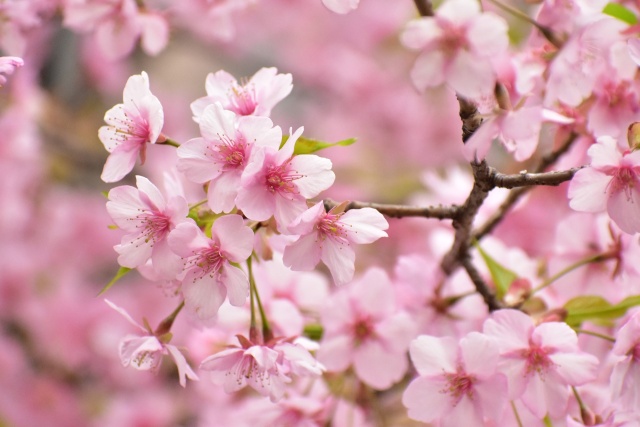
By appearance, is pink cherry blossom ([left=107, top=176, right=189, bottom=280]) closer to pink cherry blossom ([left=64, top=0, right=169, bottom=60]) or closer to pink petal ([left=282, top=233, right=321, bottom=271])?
pink petal ([left=282, top=233, right=321, bottom=271])

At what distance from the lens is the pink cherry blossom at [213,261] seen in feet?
2.05

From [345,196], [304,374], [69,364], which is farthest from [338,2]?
[69,364]

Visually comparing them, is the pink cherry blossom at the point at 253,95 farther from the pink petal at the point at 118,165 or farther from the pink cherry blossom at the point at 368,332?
the pink cherry blossom at the point at 368,332

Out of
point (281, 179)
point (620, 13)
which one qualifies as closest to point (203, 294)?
point (281, 179)

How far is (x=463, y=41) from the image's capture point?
617 mm

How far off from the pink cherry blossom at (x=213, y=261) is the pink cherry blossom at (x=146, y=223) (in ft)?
0.07

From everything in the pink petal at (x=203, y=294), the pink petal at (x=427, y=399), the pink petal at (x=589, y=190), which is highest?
the pink petal at (x=589, y=190)

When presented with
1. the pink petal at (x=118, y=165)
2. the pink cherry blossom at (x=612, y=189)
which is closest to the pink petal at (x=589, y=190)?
the pink cherry blossom at (x=612, y=189)

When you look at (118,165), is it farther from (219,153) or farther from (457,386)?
(457,386)

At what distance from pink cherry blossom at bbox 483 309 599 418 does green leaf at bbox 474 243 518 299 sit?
0.45ft

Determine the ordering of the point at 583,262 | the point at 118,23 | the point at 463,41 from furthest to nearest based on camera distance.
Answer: the point at 118,23
the point at 583,262
the point at 463,41

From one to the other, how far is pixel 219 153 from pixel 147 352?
219 millimetres

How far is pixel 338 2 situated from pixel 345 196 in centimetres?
125

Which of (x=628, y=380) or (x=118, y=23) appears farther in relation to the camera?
(x=118, y=23)
